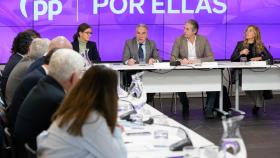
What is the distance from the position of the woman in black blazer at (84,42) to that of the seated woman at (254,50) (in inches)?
85.4

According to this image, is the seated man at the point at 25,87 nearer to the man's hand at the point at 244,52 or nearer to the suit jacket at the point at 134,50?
the suit jacket at the point at 134,50

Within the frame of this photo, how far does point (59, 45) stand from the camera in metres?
4.35

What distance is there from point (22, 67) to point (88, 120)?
242 cm

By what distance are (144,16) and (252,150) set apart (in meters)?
4.10

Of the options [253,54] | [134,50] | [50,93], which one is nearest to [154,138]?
[50,93]

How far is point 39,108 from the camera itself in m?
2.86

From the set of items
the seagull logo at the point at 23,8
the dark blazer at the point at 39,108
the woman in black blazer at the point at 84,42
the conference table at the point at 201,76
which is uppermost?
the seagull logo at the point at 23,8

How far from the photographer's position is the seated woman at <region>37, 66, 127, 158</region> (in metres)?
2.27

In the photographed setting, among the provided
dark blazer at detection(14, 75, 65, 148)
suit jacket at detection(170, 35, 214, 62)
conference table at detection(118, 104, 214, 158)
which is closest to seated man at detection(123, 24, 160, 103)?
suit jacket at detection(170, 35, 214, 62)

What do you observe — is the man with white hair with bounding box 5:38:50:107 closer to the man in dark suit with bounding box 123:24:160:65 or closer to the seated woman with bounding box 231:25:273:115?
the man in dark suit with bounding box 123:24:160:65

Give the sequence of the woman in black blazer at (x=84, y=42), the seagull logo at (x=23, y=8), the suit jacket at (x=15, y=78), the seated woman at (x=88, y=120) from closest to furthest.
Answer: the seated woman at (x=88, y=120) < the suit jacket at (x=15, y=78) < the woman in black blazer at (x=84, y=42) < the seagull logo at (x=23, y=8)

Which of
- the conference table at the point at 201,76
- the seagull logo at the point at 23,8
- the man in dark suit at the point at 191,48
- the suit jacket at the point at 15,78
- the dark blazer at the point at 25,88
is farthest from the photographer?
the seagull logo at the point at 23,8

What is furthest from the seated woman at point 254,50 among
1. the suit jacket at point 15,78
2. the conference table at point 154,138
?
the conference table at point 154,138

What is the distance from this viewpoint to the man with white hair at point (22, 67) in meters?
4.54
